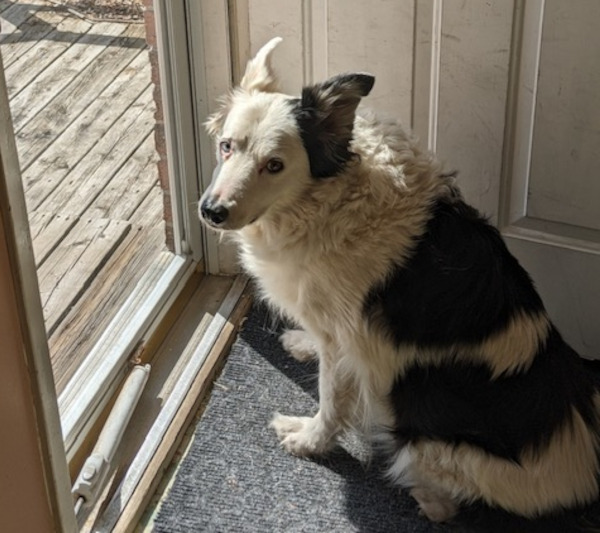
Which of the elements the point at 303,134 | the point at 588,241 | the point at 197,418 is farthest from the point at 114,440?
the point at 588,241

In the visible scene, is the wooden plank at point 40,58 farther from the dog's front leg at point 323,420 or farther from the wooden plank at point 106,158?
the dog's front leg at point 323,420

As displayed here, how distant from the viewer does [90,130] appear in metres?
2.57

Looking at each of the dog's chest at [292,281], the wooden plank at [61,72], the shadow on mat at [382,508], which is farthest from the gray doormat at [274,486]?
the wooden plank at [61,72]

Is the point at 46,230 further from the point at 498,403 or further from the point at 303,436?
the point at 498,403

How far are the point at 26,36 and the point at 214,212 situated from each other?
0.83 m

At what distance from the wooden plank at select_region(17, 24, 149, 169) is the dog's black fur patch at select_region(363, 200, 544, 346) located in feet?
3.51

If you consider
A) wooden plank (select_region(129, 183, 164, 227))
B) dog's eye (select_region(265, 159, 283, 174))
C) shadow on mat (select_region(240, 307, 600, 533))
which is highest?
dog's eye (select_region(265, 159, 283, 174))

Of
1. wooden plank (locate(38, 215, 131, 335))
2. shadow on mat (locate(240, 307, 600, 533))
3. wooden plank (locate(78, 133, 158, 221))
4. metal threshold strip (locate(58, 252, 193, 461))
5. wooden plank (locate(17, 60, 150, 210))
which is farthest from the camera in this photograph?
wooden plank (locate(78, 133, 158, 221))

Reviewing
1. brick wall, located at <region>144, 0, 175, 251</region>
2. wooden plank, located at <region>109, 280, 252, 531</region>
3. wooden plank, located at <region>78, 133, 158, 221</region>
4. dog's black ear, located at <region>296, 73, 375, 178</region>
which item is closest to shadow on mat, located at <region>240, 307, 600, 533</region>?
wooden plank, located at <region>109, 280, 252, 531</region>

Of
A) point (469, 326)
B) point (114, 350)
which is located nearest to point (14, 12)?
point (114, 350)

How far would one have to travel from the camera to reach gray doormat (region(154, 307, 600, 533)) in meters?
1.93

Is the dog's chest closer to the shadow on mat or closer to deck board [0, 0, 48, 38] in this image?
the shadow on mat

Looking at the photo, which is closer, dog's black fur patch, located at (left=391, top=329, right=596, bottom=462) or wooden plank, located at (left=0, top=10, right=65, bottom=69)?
dog's black fur patch, located at (left=391, top=329, right=596, bottom=462)

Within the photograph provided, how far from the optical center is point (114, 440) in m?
2.01
